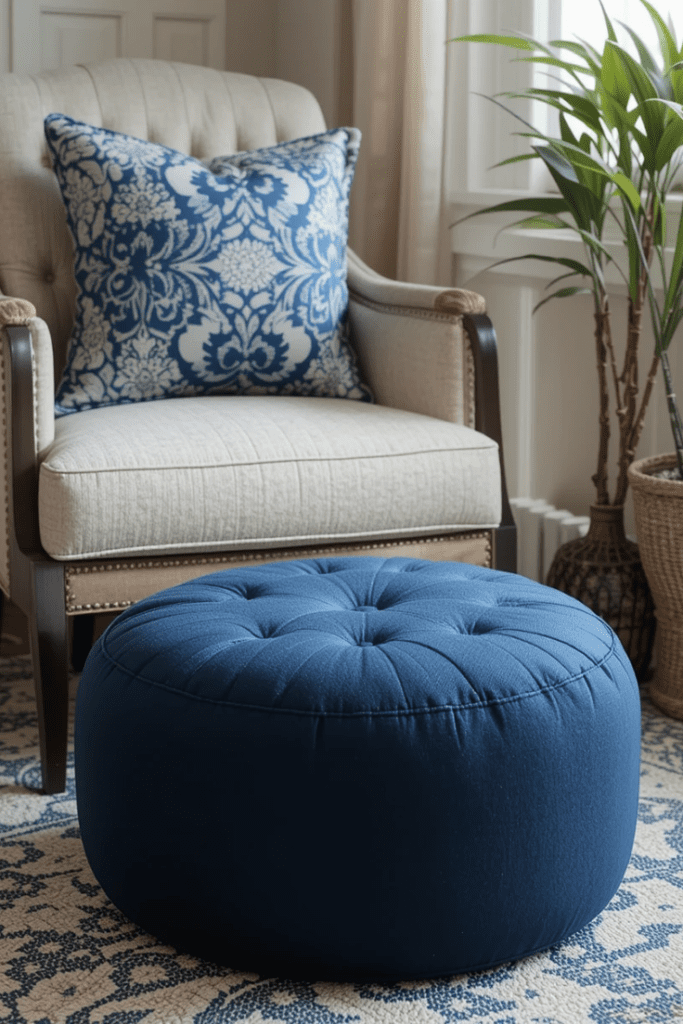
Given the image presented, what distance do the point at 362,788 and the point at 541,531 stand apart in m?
1.48

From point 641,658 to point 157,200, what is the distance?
1.13 metres

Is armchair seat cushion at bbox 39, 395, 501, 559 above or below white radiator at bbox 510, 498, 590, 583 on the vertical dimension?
above

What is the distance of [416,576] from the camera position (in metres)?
1.41

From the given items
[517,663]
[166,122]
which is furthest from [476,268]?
[517,663]

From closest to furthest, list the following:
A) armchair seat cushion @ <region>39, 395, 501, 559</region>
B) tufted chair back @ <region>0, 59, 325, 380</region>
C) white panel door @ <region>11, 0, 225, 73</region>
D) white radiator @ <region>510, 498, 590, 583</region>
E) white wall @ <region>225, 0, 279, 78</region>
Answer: armchair seat cushion @ <region>39, 395, 501, 559</region> → tufted chair back @ <region>0, 59, 325, 380</region> → white radiator @ <region>510, 498, 590, 583</region> → white panel door @ <region>11, 0, 225, 73</region> → white wall @ <region>225, 0, 279, 78</region>

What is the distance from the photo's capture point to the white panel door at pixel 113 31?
3.07 m

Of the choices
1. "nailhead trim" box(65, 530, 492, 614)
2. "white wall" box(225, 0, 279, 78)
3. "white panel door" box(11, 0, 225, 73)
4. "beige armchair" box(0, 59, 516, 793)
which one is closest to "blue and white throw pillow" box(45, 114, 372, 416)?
"beige armchair" box(0, 59, 516, 793)

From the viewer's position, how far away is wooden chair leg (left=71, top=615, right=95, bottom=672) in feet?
6.99

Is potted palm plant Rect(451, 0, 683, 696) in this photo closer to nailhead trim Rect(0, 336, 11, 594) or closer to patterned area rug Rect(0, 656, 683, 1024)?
patterned area rug Rect(0, 656, 683, 1024)

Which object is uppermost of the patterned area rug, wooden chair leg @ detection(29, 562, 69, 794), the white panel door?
the white panel door

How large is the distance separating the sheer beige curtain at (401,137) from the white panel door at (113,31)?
1.96 feet

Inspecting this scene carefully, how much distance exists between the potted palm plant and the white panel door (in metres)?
1.48

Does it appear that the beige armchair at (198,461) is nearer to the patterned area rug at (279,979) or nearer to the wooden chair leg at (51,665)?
the wooden chair leg at (51,665)

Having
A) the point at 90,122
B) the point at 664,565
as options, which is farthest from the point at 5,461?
the point at 664,565
